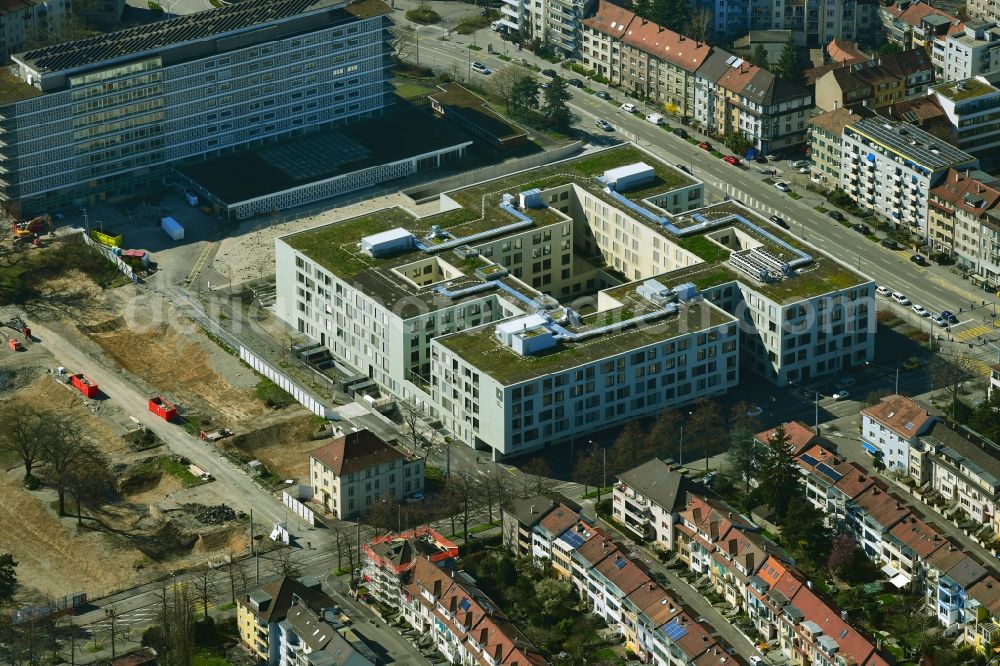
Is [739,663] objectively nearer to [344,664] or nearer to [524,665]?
[524,665]

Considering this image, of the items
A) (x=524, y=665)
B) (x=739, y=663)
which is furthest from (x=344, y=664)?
(x=739, y=663)

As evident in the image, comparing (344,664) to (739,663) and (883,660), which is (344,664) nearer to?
(739,663)

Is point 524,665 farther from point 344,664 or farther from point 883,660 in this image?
point 883,660

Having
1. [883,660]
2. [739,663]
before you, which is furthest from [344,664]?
[883,660]

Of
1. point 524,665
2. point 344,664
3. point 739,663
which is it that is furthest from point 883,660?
point 344,664

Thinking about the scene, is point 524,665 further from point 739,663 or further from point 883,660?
point 883,660
